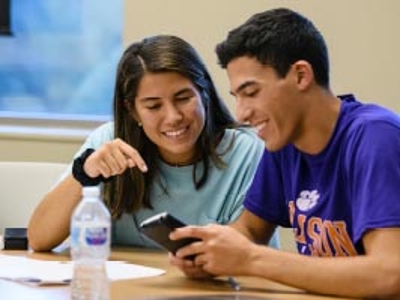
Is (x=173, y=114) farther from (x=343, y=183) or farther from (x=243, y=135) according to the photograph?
(x=343, y=183)

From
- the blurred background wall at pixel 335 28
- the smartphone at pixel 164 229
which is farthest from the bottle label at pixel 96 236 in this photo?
the blurred background wall at pixel 335 28

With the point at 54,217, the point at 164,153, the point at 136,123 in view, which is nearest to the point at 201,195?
the point at 164,153

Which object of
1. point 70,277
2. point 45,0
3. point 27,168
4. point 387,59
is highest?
point 45,0

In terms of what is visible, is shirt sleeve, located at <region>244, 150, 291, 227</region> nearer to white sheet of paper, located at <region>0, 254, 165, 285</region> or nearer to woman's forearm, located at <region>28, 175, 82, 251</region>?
white sheet of paper, located at <region>0, 254, 165, 285</region>

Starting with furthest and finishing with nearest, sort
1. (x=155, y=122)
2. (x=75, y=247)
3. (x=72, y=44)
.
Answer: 1. (x=72, y=44)
2. (x=155, y=122)
3. (x=75, y=247)

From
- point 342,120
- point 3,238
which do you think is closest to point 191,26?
point 3,238

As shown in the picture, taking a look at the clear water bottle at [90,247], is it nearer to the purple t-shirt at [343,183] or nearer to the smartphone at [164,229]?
the smartphone at [164,229]

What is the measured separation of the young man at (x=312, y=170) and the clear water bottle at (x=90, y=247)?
0.72 feet

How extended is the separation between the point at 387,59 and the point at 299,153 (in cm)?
121

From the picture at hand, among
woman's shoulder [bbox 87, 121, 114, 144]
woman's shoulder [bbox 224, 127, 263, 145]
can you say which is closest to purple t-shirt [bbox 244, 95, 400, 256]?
woman's shoulder [bbox 224, 127, 263, 145]

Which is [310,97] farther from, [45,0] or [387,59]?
[45,0]

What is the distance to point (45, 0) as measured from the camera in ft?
12.0

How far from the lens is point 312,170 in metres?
1.91

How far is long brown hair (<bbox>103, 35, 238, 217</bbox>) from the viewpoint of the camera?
2309mm
